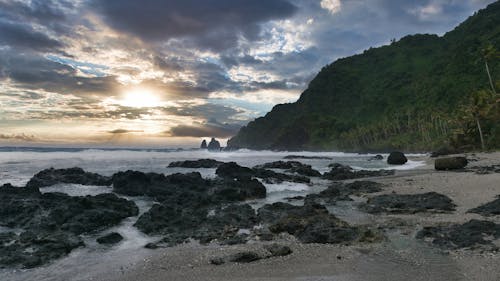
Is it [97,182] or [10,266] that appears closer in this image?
[10,266]

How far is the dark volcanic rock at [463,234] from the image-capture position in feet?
43.0

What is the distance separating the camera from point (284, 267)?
38.8 feet

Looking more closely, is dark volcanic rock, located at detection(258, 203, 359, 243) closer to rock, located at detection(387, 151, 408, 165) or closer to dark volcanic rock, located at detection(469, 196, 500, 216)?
dark volcanic rock, located at detection(469, 196, 500, 216)

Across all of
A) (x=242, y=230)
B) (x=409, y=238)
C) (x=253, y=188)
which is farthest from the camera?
(x=253, y=188)

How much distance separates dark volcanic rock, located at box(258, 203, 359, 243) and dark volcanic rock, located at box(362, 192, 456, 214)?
3.96m

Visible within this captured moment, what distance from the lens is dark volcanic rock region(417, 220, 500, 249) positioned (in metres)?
13.1

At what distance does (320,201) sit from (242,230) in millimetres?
10173

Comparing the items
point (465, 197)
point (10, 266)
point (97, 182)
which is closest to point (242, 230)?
point (10, 266)

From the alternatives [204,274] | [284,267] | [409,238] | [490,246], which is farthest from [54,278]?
[490,246]

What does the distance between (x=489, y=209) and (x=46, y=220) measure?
22.9 meters

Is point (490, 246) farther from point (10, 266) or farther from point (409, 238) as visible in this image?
point (10, 266)

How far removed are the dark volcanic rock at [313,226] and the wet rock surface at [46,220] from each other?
28.9 feet

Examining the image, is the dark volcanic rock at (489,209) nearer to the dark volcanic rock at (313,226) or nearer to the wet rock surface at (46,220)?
the dark volcanic rock at (313,226)

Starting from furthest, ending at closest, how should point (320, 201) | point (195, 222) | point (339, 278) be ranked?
point (320, 201) < point (195, 222) < point (339, 278)
